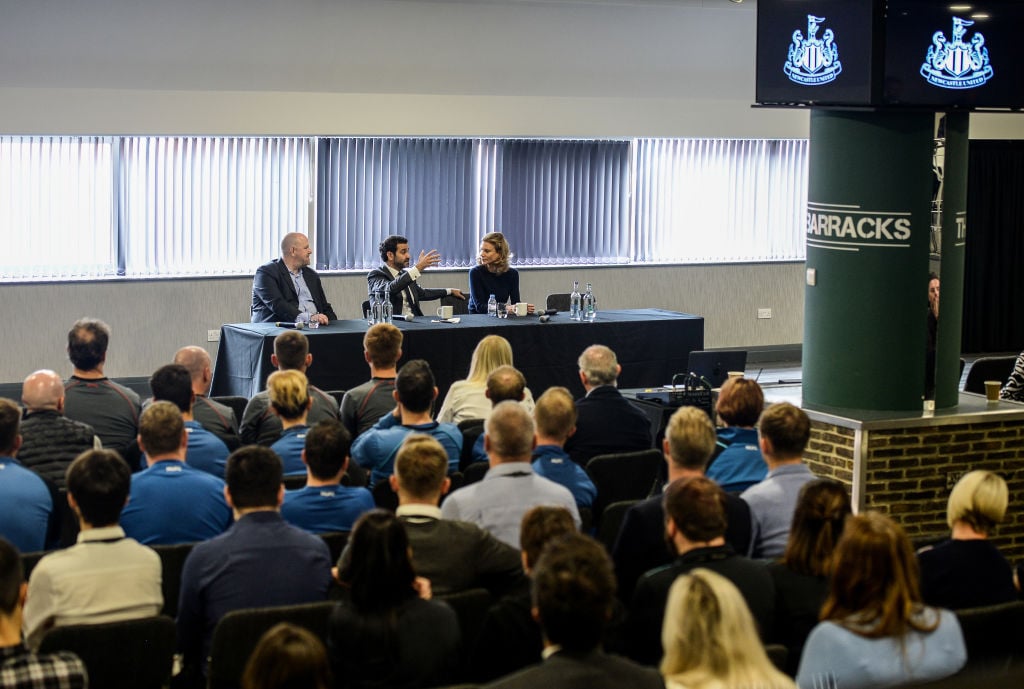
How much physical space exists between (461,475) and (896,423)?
8.16 feet

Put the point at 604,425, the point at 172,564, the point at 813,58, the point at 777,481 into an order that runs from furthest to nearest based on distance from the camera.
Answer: the point at 813,58
the point at 604,425
the point at 777,481
the point at 172,564

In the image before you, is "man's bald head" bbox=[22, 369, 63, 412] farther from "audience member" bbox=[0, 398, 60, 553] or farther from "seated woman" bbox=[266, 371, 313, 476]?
"seated woman" bbox=[266, 371, 313, 476]

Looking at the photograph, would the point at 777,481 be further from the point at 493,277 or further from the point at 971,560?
the point at 493,277

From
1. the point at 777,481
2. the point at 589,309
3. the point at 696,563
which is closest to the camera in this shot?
the point at 696,563

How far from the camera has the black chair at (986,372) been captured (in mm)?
8305

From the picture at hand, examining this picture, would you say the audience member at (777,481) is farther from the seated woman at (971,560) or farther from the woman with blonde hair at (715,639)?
the woman with blonde hair at (715,639)

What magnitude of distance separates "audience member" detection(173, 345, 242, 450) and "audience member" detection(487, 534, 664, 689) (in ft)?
11.1

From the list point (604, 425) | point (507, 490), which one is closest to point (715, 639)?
point (507, 490)

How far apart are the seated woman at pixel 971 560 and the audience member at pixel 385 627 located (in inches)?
64.1

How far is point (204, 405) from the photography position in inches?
241

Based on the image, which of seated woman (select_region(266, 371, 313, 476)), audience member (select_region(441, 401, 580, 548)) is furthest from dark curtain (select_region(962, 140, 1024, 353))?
audience member (select_region(441, 401, 580, 548))

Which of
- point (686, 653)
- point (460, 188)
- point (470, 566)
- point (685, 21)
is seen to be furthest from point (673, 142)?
point (686, 653)

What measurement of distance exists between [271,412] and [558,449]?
1542mm

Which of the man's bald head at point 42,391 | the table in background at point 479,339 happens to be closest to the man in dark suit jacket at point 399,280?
the table in background at point 479,339
